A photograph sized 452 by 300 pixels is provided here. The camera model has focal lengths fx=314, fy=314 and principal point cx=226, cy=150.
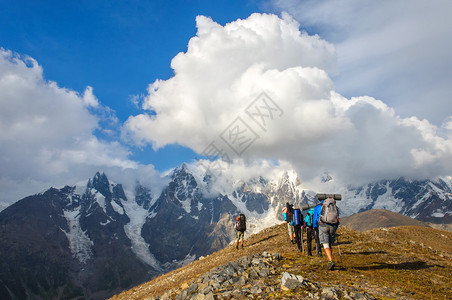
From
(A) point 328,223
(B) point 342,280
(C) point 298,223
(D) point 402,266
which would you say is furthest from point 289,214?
(B) point 342,280

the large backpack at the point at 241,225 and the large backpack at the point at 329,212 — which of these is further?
the large backpack at the point at 241,225

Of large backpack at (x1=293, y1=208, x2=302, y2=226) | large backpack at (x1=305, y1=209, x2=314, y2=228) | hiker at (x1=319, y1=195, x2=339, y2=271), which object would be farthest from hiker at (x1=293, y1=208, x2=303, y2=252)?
hiker at (x1=319, y1=195, x2=339, y2=271)

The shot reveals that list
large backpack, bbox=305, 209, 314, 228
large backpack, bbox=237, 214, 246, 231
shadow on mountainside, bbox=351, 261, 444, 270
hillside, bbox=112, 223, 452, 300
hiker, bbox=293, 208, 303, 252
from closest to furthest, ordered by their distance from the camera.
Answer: hillside, bbox=112, 223, 452, 300 < shadow on mountainside, bbox=351, 261, 444, 270 < large backpack, bbox=305, 209, 314, 228 < hiker, bbox=293, 208, 303, 252 < large backpack, bbox=237, 214, 246, 231

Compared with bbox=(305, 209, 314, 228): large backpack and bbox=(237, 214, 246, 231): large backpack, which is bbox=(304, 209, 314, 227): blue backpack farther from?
bbox=(237, 214, 246, 231): large backpack

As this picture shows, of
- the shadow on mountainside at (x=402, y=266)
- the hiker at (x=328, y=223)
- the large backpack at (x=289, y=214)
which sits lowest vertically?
the shadow on mountainside at (x=402, y=266)

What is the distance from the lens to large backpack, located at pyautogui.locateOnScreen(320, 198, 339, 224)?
620 inches

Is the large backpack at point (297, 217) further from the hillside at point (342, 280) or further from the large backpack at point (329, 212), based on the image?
the large backpack at point (329, 212)

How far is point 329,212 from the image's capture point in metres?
15.9

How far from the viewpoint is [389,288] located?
44.4 ft

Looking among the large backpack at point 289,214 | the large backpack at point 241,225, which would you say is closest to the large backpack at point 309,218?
the large backpack at point 289,214

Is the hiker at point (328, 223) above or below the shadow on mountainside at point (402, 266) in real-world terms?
above

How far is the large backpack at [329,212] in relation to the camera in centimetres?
1576

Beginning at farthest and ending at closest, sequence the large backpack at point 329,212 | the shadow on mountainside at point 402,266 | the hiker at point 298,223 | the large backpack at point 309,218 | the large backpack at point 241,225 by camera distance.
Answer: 1. the large backpack at point 241,225
2. the hiker at point 298,223
3. the large backpack at point 309,218
4. the shadow on mountainside at point 402,266
5. the large backpack at point 329,212

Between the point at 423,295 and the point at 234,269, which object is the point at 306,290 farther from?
the point at 423,295
